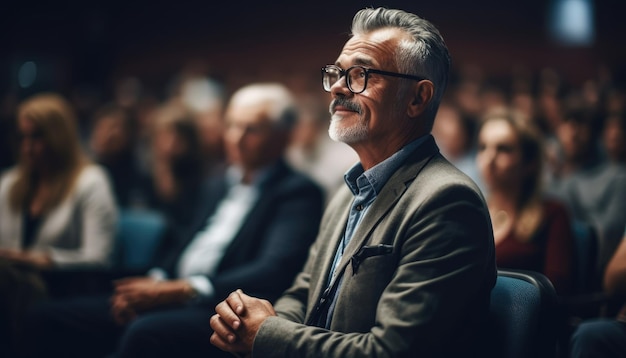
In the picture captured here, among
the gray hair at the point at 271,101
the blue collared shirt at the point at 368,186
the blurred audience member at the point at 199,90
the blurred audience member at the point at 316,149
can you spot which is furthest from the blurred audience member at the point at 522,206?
the blurred audience member at the point at 199,90

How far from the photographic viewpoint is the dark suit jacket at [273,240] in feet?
7.43

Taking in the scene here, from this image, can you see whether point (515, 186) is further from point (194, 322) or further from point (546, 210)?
point (194, 322)

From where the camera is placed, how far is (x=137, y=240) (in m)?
3.00

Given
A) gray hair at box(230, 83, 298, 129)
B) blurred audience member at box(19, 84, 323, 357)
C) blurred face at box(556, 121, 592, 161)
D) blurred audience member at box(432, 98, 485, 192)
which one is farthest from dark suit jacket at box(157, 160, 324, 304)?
blurred audience member at box(432, 98, 485, 192)

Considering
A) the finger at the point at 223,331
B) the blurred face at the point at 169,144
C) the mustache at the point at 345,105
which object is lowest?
the finger at the point at 223,331

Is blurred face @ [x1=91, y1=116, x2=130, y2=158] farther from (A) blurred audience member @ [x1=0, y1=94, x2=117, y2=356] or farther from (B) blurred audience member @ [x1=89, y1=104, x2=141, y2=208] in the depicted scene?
(A) blurred audience member @ [x1=0, y1=94, x2=117, y2=356]

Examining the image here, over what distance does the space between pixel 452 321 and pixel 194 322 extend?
111 cm

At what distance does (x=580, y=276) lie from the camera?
250 cm

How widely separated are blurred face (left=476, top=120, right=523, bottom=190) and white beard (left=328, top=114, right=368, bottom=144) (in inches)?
49.5

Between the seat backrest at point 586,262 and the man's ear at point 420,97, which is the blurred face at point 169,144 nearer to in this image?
the seat backrest at point 586,262

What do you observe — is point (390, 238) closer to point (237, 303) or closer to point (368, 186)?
point (368, 186)

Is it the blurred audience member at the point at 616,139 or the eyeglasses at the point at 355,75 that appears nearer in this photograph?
the eyeglasses at the point at 355,75

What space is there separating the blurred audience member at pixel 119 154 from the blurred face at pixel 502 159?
93.4 inches

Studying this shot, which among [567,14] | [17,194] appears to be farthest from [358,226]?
[567,14]
